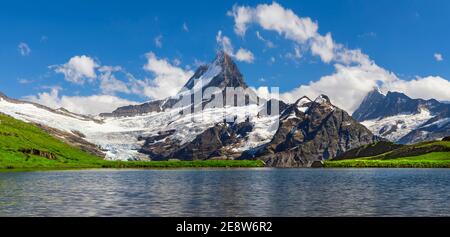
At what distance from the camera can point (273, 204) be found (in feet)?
236

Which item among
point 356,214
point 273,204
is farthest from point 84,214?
point 356,214
